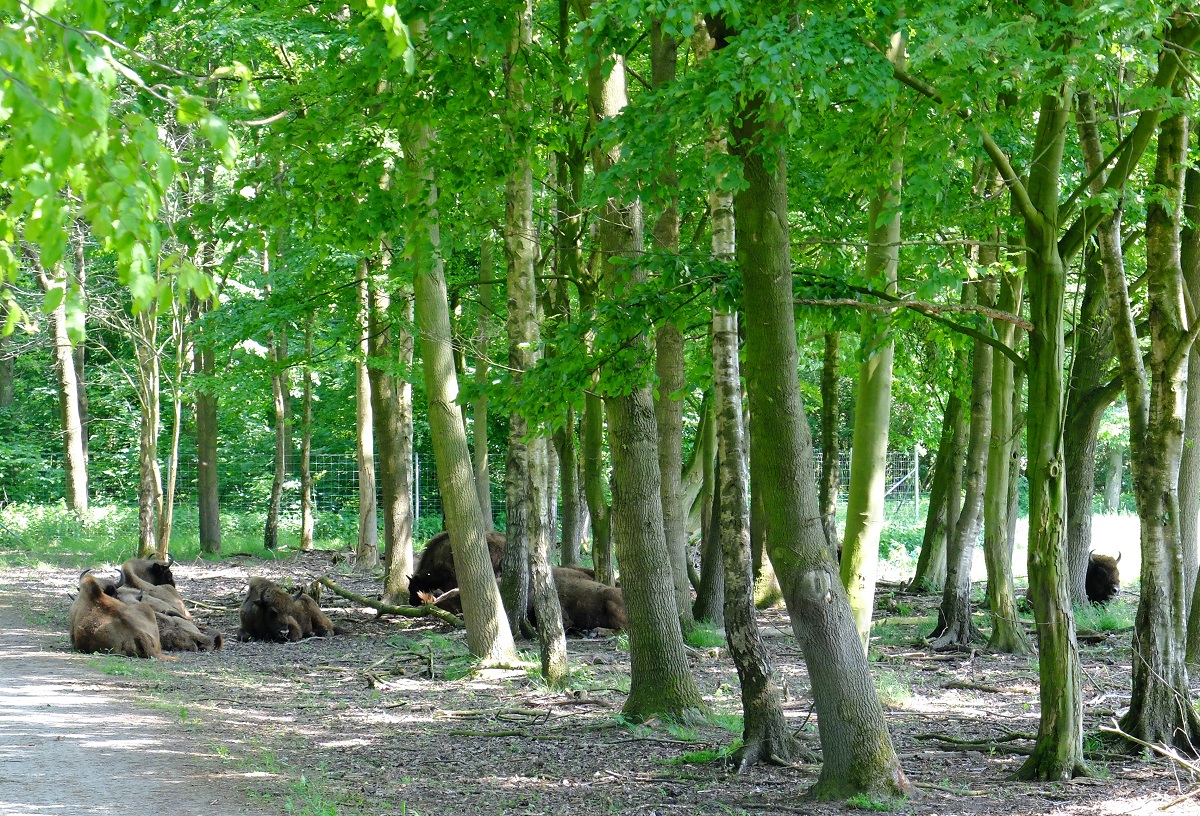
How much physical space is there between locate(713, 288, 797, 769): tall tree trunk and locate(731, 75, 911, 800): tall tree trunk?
0.83 m

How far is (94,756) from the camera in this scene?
289 inches

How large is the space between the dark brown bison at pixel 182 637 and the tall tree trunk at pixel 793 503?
365 inches

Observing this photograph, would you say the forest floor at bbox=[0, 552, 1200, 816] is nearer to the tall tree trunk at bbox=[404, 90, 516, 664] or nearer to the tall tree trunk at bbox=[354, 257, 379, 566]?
the tall tree trunk at bbox=[404, 90, 516, 664]

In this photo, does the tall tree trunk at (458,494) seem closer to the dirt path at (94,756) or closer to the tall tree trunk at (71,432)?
the dirt path at (94,756)

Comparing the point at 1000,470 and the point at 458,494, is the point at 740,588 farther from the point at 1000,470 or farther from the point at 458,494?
the point at 1000,470

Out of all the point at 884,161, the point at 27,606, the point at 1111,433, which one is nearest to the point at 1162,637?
the point at 884,161

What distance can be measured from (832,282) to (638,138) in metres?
1.84

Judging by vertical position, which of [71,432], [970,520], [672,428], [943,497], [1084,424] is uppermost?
[71,432]

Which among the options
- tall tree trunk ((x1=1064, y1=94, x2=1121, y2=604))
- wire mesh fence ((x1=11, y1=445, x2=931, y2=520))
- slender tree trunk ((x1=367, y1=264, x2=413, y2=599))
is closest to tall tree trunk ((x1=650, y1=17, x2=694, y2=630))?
slender tree trunk ((x1=367, y1=264, x2=413, y2=599))

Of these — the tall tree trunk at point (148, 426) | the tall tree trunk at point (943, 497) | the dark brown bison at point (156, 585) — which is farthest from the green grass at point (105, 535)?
the tall tree trunk at point (943, 497)

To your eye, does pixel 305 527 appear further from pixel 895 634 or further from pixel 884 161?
pixel 884 161

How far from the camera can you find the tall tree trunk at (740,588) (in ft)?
23.4

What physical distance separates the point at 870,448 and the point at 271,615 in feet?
28.9

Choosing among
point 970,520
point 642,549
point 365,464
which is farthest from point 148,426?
point 970,520
